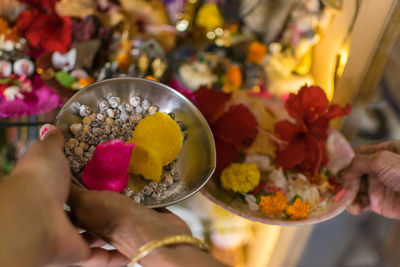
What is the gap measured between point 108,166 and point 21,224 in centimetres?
12

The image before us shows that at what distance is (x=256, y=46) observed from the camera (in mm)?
765

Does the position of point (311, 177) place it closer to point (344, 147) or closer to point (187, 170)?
point (344, 147)

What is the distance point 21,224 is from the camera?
0.86 feet

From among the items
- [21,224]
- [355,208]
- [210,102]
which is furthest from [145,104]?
[355,208]

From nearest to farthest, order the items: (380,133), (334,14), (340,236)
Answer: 1. (334,14)
2. (380,133)
3. (340,236)

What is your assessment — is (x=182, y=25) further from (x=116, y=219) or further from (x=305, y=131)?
(x=116, y=219)

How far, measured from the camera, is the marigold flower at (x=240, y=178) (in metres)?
0.51

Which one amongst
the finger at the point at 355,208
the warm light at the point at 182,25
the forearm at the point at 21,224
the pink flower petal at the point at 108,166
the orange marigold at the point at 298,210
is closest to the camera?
the forearm at the point at 21,224

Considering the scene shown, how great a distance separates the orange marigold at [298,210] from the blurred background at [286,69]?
21cm

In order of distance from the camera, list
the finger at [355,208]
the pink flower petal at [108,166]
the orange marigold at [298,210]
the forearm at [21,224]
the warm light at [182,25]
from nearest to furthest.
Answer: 1. the forearm at [21,224]
2. the pink flower petal at [108,166]
3. the orange marigold at [298,210]
4. the finger at [355,208]
5. the warm light at [182,25]

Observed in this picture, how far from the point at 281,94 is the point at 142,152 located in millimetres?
455

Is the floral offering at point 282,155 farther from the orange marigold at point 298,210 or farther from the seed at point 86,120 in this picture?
the seed at point 86,120

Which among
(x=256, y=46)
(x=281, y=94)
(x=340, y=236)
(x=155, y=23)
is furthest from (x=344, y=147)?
(x=340, y=236)

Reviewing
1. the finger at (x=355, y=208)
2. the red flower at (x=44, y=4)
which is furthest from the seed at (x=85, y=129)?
the finger at (x=355, y=208)
